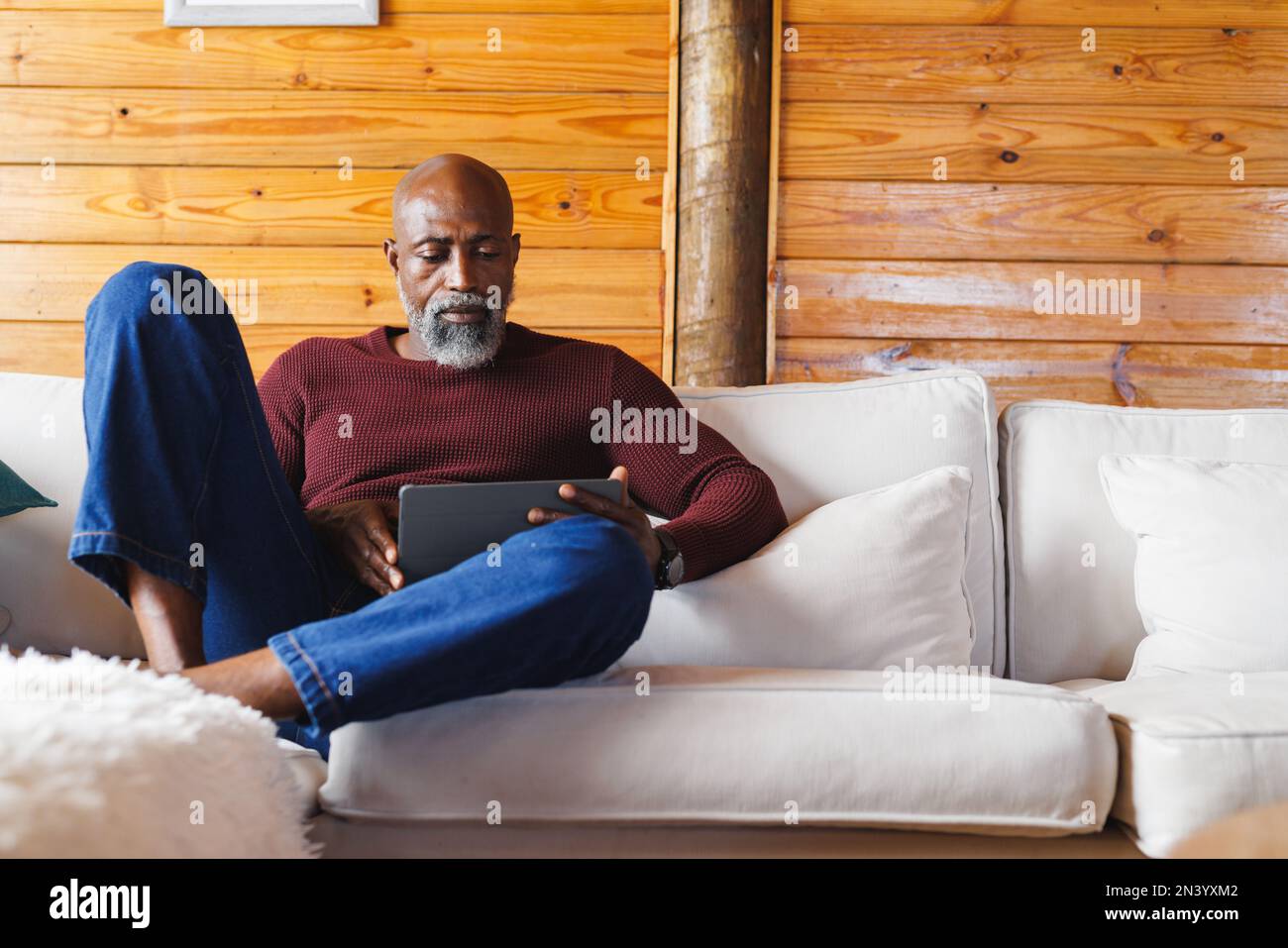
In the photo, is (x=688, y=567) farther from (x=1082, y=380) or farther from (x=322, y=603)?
(x=1082, y=380)

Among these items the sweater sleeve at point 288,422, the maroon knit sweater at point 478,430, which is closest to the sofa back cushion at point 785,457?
the maroon knit sweater at point 478,430

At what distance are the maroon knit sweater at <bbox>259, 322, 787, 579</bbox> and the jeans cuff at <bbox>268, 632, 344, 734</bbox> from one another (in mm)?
495

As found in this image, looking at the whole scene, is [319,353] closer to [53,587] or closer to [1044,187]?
[53,587]

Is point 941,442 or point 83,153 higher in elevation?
point 83,153

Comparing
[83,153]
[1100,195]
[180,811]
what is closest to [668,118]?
[1100,195]

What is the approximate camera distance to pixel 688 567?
1.25 m

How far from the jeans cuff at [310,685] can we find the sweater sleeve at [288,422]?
63cm

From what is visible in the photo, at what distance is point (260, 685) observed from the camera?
918 millimetres

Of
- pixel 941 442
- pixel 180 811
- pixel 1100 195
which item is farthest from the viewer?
pixel 1100 195

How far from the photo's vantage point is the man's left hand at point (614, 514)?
43.7 inches

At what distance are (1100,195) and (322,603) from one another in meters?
1.70

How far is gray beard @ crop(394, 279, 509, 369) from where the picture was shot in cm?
153

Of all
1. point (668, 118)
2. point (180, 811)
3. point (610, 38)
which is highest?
point (610, 38)

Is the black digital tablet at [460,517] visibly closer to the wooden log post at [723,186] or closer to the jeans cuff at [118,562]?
the jeans cuff at [118,562]
